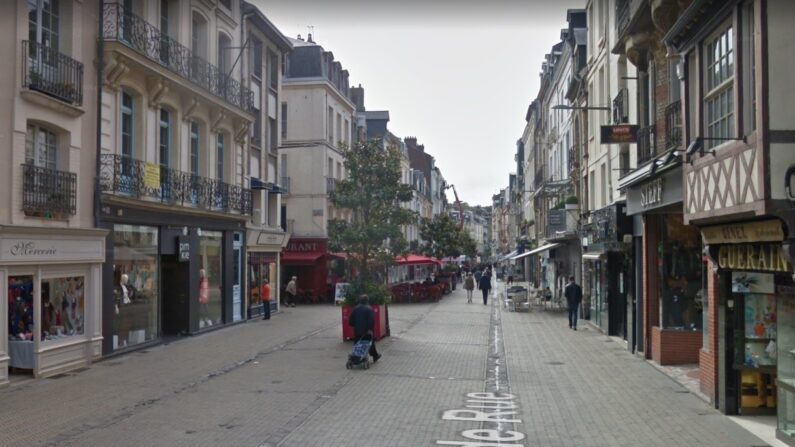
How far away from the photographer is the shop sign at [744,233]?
894 centimetres

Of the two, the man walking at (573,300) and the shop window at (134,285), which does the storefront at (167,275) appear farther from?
the man walking at (573,300)

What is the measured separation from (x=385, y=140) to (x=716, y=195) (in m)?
52.8

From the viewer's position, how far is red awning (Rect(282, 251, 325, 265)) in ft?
130

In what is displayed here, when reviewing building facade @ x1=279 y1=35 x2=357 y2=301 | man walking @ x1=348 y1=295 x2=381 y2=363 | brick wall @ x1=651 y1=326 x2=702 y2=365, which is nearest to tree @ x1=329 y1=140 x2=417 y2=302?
man walking @ x1=348 y1=295 x2=381 y2=363

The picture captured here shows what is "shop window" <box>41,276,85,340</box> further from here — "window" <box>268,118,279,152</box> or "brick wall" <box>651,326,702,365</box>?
"window" <box>268,118,279,152</box>

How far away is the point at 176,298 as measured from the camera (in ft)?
72.4

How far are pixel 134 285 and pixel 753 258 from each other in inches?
558

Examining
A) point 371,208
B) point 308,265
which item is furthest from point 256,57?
point 308,265

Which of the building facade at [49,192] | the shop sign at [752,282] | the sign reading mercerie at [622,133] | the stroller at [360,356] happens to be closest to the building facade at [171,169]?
the building facade at [49,192]

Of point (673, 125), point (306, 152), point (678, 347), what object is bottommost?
point (678, 347)

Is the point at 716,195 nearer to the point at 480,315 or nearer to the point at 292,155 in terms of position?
the point at 480,315

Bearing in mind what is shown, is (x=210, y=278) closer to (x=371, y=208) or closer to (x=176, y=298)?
(x=176, y=298)

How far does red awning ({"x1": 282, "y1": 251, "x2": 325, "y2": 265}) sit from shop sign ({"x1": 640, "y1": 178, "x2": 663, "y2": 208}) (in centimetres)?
2546

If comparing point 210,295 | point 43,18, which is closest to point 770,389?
point 43,18
